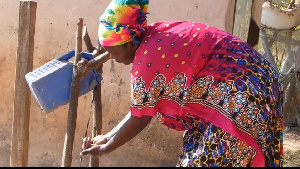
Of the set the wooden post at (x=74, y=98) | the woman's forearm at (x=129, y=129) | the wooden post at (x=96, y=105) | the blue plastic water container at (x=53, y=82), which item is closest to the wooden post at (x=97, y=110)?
the wooden post at (x=96, y=105)

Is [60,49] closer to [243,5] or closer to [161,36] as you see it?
[243,5]

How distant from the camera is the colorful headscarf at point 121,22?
7.72 feet

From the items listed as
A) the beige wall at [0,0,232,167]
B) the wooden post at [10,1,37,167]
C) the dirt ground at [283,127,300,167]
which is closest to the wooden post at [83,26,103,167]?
the wooden post at [10,1,37,167]

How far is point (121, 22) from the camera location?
2.37 meters

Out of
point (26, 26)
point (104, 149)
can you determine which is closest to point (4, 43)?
point (26, 26)

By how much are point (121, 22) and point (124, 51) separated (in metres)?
0.14

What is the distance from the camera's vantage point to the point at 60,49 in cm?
442

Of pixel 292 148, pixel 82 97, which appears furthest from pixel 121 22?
pixel 292 148

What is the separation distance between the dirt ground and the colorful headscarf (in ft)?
11.3

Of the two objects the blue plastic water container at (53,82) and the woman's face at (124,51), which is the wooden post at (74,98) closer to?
the blue plastic water container at (53,82)

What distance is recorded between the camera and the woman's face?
2.41 meters

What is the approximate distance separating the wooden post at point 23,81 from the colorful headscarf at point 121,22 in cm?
74

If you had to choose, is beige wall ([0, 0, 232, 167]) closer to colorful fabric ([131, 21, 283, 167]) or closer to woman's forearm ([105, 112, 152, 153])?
colorful fabric ([131, 21, 283, 167])

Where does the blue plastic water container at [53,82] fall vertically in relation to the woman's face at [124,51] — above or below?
below
